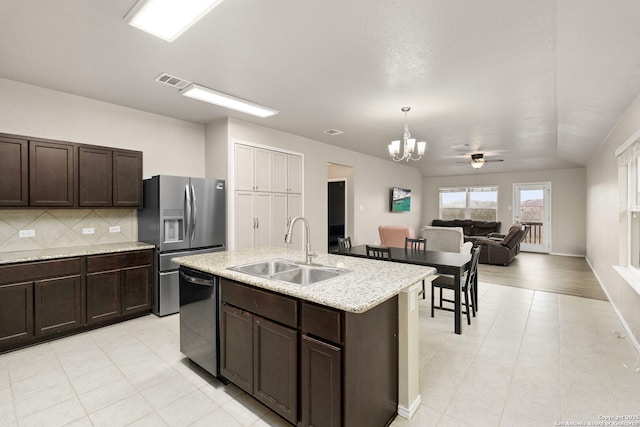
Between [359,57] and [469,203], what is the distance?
29.2 ft

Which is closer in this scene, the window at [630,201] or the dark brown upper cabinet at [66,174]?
the dark brown upper cabinet at [66,174]

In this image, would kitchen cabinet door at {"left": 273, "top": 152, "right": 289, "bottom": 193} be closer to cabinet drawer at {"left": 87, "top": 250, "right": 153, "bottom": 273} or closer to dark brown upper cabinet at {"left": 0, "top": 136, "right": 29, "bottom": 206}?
cabinet drawer at {"left": 87, "top": 250, "right": 153, "bottom": 273}

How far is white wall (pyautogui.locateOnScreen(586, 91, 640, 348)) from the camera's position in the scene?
9.74 ft

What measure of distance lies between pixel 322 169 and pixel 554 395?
15.1ft

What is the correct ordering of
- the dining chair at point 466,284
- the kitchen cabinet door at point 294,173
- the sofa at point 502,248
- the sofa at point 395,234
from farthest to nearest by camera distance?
the sofa at point 502,248 → the sofa at point 395,234 → the kitchen cabinet door at point 294,173 → the dining chair at point 466,284

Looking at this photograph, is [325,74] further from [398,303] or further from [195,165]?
[195,165]

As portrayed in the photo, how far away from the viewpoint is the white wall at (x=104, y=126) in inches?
120

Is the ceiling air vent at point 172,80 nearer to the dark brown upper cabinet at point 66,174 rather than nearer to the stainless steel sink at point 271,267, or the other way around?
the dark brown upper cabinet at point 66,174

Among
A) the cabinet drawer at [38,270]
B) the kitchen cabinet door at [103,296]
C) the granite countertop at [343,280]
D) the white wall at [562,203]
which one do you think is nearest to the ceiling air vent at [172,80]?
the granite countertop at [343,280]

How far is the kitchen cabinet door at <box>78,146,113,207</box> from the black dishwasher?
5.73ft

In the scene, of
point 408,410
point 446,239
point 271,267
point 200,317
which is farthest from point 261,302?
point 446,239

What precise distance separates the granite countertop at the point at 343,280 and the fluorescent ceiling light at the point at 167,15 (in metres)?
1.73

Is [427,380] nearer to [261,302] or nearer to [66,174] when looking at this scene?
[261,302]

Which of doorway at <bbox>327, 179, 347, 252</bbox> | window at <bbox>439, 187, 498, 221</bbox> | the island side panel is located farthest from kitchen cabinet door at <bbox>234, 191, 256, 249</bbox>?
window at <bbox>439, 187, 498, 221</bbox>
